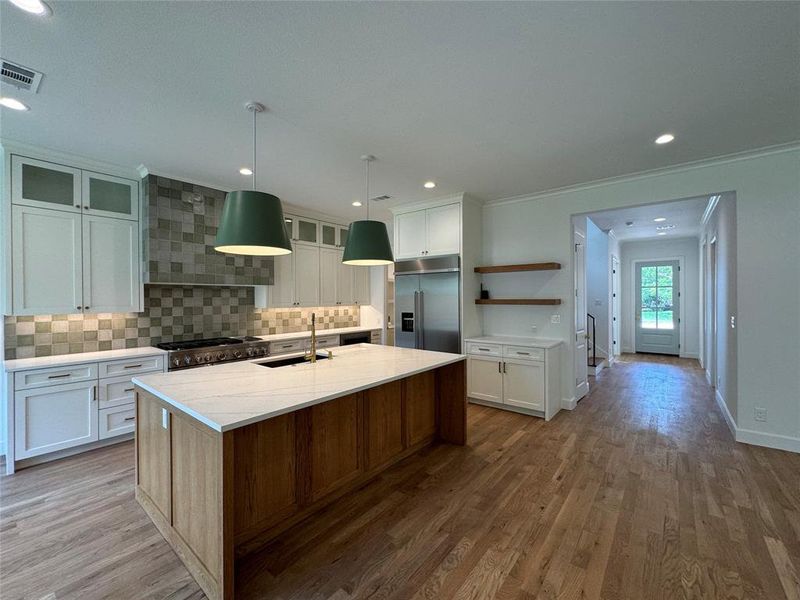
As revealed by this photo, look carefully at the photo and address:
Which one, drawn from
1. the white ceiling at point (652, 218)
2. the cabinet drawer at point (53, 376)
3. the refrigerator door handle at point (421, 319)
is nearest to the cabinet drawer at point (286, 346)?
the refrigerator door handle at point (421, 319)

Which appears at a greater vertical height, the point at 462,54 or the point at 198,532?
the point at 462,54

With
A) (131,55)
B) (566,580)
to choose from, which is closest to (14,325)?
(131,55)

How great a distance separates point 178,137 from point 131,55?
0.99m

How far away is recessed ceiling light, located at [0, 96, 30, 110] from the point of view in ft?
7.24

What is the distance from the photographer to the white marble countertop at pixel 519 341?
3.86m

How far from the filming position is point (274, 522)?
77.9 inches

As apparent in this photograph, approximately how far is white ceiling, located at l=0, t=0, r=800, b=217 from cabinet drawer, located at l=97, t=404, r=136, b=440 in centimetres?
228

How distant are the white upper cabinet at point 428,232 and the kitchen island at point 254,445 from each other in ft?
6.57

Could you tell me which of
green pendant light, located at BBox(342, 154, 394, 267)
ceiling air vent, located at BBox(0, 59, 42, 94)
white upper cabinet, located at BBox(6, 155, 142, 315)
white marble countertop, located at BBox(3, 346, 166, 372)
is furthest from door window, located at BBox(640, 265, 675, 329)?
Answer: ceiling air vent, located at BBox(0, 59, 42, 94)

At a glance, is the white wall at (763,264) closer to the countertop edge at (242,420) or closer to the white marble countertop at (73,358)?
the countertop edge at (242,420)

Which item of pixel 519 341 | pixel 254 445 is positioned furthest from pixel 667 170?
pixel 254 445

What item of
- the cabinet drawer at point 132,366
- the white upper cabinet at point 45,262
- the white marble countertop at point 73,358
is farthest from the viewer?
the cabinet drawer at point 132,366

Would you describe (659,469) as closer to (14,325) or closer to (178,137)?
(178,137)

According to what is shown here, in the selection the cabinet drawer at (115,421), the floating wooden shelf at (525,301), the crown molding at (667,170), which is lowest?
the cabinet drawer at (115,421)
